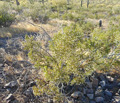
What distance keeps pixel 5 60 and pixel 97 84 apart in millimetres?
3050

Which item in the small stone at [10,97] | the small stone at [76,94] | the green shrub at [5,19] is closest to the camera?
the small stone at [10,97]

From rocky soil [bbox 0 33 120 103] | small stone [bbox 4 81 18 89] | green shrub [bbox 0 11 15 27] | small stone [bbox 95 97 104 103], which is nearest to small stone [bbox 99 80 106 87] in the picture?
rocky soil [bbox 0 33 120 103]

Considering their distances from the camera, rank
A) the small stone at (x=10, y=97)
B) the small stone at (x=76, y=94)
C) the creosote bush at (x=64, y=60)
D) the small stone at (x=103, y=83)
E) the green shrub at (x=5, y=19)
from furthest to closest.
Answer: the green shrub at (x=5, y=19) → the small stone at (x=103, y=83) → the small stone at (x=76, y=94) → the small stone at (x=10, y=97) → the creosote bush at (x=64, y=60)

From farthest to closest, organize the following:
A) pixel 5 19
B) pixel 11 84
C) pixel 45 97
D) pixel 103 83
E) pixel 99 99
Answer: pixel 5 19 < pixel 103 83 < pixel 11 84 < pixel 99 99 < pixel 45 97

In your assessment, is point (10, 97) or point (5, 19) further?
point (5, 19)

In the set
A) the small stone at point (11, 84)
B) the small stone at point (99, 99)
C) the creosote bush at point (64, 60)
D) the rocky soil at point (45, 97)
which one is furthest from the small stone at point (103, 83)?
the small stone at point (11, 84)

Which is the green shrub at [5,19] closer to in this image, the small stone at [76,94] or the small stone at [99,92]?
the small stone at [76,94]

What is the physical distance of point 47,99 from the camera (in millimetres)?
3150

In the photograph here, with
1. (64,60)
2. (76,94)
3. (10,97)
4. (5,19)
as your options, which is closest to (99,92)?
(76,94)

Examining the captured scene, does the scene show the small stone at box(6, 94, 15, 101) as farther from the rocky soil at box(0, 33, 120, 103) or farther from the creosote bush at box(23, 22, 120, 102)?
the creosote bush at box(23, 22, 120, 102)

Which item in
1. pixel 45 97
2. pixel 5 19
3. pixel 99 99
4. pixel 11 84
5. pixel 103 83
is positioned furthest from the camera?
pixel 5 19

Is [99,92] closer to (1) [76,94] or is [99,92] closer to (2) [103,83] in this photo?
(2) [103,83]

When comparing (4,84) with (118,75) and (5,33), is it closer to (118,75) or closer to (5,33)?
(118,75)

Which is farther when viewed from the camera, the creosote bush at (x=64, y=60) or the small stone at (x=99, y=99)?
the small stone at (x=99, y=99)
